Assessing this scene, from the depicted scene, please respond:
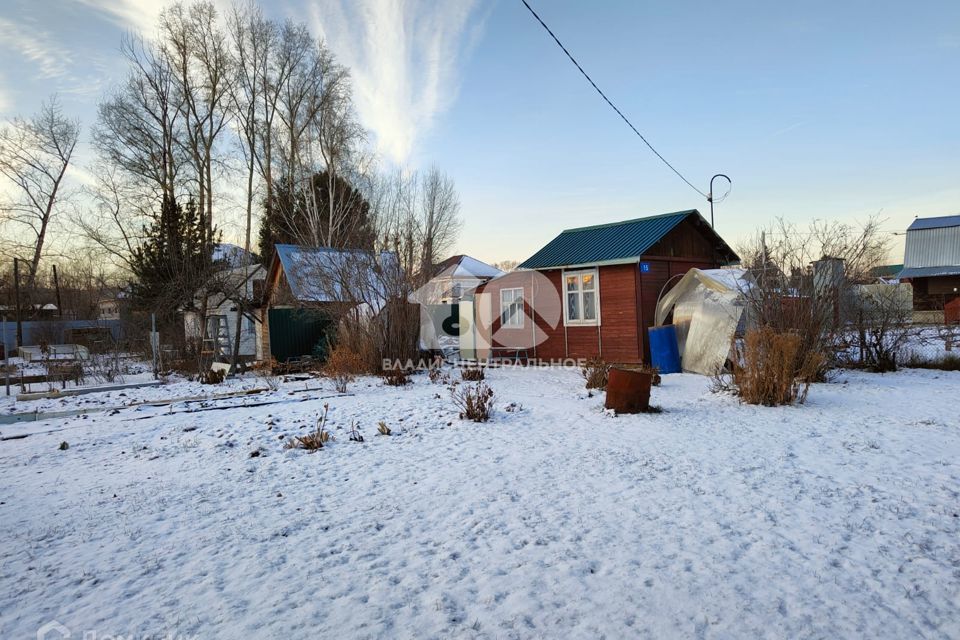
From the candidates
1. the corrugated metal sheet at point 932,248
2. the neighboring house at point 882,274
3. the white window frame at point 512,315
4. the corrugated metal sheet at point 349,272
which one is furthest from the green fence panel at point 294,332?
the corrugated metal sheet at point 932,248

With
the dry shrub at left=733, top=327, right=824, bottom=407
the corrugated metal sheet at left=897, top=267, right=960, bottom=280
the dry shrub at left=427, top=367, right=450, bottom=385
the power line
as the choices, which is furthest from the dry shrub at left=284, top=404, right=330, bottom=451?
the corrugated metal sheet at left=897, top=267, right=960, bottom=280

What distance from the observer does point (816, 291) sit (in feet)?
31.0

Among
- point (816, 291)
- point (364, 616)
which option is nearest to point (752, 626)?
point (364, 616)

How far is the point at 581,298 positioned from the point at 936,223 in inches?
1266

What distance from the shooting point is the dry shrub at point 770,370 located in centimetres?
744

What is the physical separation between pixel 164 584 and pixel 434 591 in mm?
1591

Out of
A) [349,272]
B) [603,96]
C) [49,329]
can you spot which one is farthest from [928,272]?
[49,329]

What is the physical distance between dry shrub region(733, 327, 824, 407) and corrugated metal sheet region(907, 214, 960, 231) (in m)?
34.4

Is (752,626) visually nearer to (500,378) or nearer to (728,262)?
(500,378)

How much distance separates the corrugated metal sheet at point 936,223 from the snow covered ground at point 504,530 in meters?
34.5

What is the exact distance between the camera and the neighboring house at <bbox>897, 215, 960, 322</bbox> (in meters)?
29.4

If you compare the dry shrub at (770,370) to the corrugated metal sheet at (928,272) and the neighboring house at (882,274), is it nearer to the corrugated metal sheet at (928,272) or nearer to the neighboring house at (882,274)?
the neighboring house at (882,274)

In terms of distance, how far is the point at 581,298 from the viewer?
14.6m

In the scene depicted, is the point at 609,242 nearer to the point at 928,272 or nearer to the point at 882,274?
the point at 882,274
